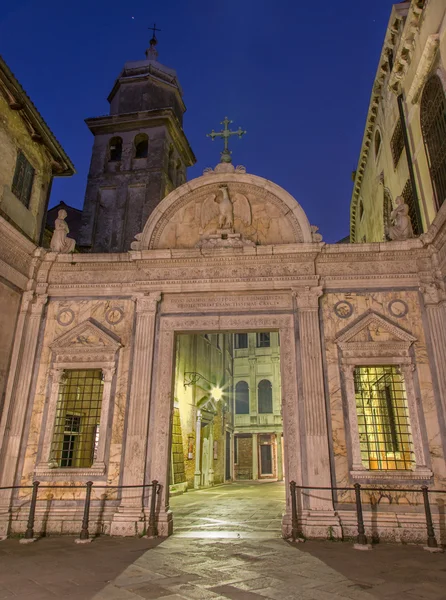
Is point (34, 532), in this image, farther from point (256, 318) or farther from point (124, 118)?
point (124, 118)

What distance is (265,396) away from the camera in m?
29.3

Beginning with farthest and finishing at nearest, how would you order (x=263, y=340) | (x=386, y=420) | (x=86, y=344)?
(x=263, y=340)
(x=386, y=420)
(x=86, y=344)

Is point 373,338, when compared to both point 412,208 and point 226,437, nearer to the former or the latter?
point 412,208

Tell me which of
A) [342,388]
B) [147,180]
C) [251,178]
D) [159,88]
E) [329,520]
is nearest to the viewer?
[329,520]

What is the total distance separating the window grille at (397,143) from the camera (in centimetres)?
1187

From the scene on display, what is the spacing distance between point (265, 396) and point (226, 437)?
459 cm

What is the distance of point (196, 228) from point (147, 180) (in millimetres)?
11775

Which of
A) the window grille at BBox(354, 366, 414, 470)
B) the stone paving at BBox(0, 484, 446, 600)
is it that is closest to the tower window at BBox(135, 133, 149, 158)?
the window grille at BBox(354, 366, 414, 470)

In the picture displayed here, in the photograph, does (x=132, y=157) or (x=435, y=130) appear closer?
(x=435, y=130)

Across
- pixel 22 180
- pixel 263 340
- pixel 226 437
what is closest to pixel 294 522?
pixel 22 180

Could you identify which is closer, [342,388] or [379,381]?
[342,388]

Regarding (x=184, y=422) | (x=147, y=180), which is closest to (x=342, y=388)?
(x=184, y=422)

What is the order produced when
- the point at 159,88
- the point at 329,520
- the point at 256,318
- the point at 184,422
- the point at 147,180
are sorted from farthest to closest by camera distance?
the point at 159,88 → the point at 147,180 → the point at 184,422 → the point at 256,318 → the point at 329,520

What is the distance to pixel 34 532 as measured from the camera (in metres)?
8.23
